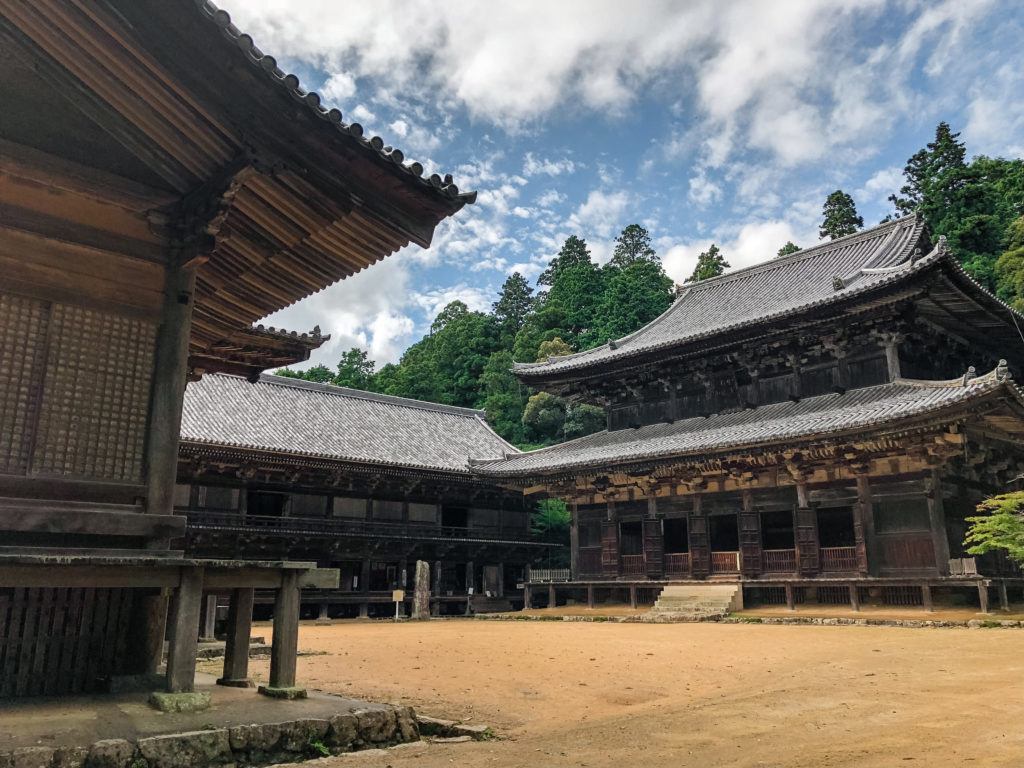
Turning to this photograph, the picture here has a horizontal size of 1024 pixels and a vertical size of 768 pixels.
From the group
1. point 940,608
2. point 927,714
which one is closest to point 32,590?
point 927,714

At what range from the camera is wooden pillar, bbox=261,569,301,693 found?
20.3ft

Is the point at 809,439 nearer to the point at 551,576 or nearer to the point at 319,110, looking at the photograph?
the point at 551,576

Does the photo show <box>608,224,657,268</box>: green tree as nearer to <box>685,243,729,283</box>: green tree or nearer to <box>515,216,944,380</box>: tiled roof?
<box>685,243,729,283</box>: green tree

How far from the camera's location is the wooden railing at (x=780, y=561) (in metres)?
21.7

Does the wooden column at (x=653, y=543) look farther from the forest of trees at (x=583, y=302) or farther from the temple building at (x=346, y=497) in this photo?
the forest of trees at (x=583, y=302)

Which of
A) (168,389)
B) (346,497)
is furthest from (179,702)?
(346,497)

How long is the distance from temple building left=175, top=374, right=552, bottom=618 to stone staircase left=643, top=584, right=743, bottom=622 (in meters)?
9.57

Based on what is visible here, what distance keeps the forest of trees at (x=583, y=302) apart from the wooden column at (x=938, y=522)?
68.8ft

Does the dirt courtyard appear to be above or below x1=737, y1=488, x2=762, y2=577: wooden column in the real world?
below

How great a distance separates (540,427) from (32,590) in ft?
148

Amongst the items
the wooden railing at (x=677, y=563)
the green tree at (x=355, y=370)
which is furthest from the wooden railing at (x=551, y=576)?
the green tree at (x=355, y=370)

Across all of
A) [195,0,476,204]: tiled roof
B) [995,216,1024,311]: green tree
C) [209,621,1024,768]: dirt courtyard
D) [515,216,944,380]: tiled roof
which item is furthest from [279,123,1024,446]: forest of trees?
[195,0,476,204]: tiled roof

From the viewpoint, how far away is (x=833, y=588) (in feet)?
67.7

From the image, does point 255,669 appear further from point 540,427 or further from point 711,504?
point 540,427
